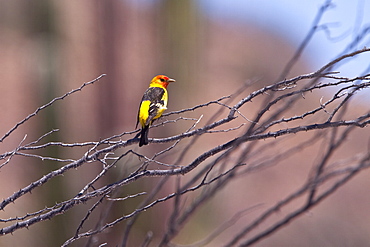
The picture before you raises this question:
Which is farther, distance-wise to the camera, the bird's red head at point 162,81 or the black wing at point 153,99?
the bird's red head at point 162,81

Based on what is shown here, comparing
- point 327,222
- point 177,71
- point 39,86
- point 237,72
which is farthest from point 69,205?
point 237,72

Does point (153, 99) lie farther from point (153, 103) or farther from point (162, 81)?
point (162, 81)

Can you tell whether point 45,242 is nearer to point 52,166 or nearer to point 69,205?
point 52,166

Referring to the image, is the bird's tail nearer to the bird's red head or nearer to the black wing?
the black wing

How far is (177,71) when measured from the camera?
3043mm

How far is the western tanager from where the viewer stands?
260 cm

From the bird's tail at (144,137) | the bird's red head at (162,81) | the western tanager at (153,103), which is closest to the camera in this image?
the bird's tail at (144,137)

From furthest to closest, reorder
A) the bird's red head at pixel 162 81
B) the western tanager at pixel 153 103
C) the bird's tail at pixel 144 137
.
Answer: the bird's red head at pixel 162 81
the western tanager at pixel 153 103
the bird's tail at pixel 144 137

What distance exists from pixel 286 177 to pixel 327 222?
389 centimetres

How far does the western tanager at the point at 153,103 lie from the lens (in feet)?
8.54

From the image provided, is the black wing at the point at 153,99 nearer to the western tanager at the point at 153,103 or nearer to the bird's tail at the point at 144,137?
the western tanager at the point at 153,103

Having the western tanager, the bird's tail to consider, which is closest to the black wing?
the western tanager

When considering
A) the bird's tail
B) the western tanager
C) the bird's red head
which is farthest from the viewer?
the bird's red head

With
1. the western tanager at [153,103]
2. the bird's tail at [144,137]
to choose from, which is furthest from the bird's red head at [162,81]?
the bird's tail at [144,137]
